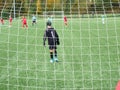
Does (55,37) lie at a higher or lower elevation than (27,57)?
higher

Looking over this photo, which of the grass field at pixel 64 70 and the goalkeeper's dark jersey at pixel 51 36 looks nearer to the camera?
the grass field at pixel 64 70

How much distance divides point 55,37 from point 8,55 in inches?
95.1

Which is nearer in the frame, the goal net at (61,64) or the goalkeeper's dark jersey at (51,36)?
the goal net at (61,64)

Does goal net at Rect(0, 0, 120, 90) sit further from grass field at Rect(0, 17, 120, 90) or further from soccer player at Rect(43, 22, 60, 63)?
soccer player at Rect(43, 22, 60, 63)

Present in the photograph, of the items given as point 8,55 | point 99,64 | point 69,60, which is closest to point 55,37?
point 69,60

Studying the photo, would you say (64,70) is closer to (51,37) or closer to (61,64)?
(61,64)

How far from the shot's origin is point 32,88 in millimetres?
7262

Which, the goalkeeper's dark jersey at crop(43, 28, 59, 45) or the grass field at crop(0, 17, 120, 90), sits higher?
the goalkeeper's dark jersey at crop(43, 28, 59, 45)

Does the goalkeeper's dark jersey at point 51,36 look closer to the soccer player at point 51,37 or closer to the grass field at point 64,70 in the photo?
the soccer player at point 51,37

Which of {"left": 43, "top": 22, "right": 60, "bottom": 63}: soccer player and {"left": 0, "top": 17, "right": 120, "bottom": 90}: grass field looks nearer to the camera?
{"left": 0, "top": 17, "right": 120, "bottom": 90}: grass field

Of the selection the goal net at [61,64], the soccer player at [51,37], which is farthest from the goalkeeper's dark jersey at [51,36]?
the goal net at [61,64]

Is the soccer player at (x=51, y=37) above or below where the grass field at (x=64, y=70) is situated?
above

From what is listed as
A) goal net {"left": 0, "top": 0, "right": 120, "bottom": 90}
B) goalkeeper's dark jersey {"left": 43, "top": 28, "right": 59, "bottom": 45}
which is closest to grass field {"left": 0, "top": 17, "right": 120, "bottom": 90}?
goal net {"left": 0, "top": 0, "right": 120, "bottom": 90}

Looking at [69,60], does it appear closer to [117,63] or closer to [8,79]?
[117,63]
